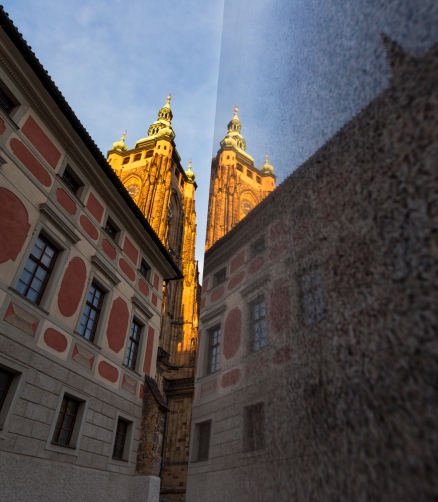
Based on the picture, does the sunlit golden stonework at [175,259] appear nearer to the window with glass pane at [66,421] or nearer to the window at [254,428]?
the window with glass pane at [66,421]

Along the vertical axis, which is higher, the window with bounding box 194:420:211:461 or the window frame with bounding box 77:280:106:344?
the window frame with bounding box 77:280:106:344

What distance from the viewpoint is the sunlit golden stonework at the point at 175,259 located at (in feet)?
82.7

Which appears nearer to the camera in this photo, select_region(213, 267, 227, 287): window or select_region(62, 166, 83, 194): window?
select_region(213, 267, 227, 287): window

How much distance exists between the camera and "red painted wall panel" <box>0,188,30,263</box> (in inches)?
284

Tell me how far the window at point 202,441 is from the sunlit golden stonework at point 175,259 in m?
25.0

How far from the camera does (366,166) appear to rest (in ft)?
2.84

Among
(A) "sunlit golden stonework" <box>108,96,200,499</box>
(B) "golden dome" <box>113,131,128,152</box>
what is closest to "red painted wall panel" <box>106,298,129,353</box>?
(A) "sunlit golden stonework" <box>108,96,200,499</box>

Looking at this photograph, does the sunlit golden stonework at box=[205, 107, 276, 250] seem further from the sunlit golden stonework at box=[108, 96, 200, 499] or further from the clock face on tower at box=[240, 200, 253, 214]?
the sunlit golden stonework at box=[108, 96, 200, 499]

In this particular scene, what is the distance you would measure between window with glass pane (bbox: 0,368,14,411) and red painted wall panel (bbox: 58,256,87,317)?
1.87 metres

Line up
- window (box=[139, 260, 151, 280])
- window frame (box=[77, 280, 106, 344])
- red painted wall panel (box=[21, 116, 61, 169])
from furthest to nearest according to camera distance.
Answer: window (box=[139, 260, 151, 280]) < window frame (box=[77, 280, 106, 344]) < red painted wall panel (box=[21, 116, 61, 169])

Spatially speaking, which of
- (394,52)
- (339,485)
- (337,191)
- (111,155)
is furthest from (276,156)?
(111,155)

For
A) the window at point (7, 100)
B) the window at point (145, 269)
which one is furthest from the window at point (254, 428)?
the window at point (145, 269)

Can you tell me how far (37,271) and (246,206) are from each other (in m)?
7.62

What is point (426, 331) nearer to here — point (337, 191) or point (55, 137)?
point (337, 191)
